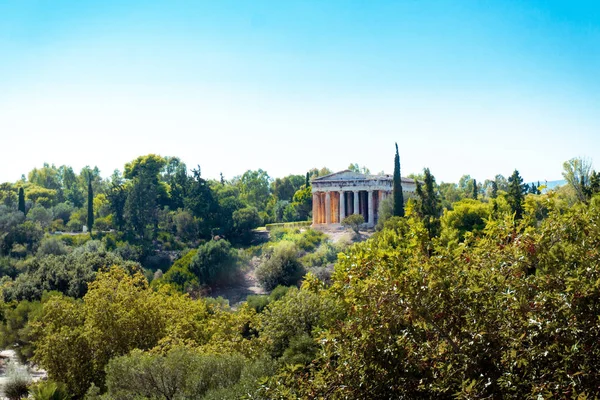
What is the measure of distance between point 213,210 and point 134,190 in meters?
7.81

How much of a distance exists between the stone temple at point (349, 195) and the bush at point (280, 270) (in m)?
18.2

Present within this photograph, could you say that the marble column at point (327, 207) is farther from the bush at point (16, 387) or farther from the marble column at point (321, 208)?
the bush at point (16, 387)

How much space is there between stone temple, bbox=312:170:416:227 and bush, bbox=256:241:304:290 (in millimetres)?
18214

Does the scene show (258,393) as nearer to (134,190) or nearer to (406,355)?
(406,355)

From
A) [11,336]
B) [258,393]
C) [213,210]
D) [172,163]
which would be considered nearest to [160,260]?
[213,210]

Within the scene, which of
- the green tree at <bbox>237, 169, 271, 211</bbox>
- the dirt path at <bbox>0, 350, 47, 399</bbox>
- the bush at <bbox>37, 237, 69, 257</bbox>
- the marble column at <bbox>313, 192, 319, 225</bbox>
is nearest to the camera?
the dirt path at <bbox>0, 350, 47, 399</bbox>

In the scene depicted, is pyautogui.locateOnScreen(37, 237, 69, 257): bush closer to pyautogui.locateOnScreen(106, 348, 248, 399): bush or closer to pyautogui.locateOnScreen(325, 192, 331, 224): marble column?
pyautogui.locateOnScreen(325, 192, 331, 224): marble column

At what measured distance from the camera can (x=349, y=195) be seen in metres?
66.1

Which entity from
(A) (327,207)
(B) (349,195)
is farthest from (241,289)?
(B) (349,195)

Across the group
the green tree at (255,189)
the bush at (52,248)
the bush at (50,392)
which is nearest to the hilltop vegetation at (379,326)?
the bush at (50,392)

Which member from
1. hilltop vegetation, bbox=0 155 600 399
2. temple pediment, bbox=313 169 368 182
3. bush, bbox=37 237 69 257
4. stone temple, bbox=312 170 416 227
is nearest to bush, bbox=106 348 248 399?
hilltop vegetation, bbox=0 155 600 399

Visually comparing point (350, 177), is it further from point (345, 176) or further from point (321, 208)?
point (321, 208)

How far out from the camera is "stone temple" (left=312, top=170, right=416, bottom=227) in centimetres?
6272

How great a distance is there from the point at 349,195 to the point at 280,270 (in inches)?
970
